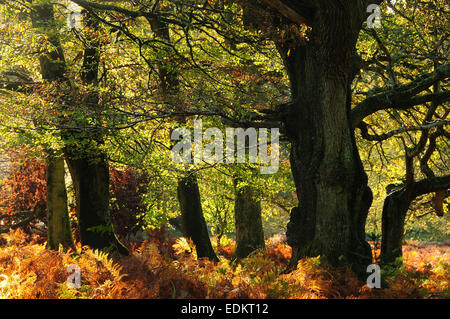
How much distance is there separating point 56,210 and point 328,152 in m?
6.90

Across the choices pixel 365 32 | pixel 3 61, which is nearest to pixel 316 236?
pixel 365 32

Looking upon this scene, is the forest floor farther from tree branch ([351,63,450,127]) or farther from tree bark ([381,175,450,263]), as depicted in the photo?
tree branch ([351,63,450,127])

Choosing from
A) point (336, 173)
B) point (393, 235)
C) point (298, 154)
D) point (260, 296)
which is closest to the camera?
point (260, 296)

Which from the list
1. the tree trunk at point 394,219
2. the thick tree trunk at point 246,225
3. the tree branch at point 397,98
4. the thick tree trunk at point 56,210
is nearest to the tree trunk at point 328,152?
the tree branch at point 397,98

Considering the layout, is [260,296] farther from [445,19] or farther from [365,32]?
[445,19]

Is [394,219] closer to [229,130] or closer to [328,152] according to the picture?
[328,152]

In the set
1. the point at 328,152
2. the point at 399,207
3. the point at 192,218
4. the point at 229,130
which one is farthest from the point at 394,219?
the point at 192,218

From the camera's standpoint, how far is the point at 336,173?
617cm

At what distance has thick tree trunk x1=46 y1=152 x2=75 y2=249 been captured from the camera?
30.9ft

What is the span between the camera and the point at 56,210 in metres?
9.45

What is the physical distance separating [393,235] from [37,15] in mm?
9176

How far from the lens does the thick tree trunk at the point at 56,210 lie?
941 centimetres

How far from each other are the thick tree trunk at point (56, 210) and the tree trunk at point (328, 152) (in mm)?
5913

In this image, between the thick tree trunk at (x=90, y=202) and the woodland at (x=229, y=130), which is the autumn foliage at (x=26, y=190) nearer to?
the woodland at (x=229, y=130)
